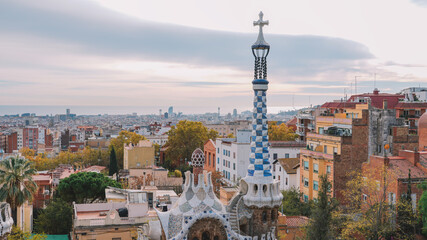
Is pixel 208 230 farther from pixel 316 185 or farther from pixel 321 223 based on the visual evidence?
pixel 316 185

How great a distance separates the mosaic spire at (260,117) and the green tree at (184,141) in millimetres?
52007

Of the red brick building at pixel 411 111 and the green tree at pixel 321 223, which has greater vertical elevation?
the red brick building at pixel 411 111

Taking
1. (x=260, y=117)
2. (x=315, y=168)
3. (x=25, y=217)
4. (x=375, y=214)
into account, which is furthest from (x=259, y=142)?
(x=25, y=217)

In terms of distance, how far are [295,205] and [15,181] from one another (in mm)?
19238

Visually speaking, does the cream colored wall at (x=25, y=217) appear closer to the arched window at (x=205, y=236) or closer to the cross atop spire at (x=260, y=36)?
the arched window at (x=205, y=236)

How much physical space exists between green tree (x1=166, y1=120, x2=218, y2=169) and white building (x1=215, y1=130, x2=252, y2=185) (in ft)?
39.6

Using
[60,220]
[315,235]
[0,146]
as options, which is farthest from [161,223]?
[0,146]

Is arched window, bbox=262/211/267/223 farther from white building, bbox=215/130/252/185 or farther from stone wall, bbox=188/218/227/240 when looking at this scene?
white building, bbox=215/130/252/185

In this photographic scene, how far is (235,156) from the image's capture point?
51.0 metres

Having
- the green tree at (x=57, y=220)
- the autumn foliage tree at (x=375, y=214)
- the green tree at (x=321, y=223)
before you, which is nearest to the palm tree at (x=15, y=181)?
the green tree at (x=57, y=220)

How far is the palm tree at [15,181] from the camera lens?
24.5m

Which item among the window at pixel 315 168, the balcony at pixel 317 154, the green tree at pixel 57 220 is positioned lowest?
the green tree at pixel 57 220

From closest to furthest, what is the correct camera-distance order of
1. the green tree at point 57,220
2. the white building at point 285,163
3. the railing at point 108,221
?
1. the railing at point 108,221
2. the green tree at point 57,220
3. the white building at point 285,163

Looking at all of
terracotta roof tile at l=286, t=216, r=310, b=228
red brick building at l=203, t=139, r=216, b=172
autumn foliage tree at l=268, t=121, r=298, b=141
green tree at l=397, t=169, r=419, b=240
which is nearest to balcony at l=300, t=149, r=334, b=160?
green tree at l=397, t=169, r=419, b=240
